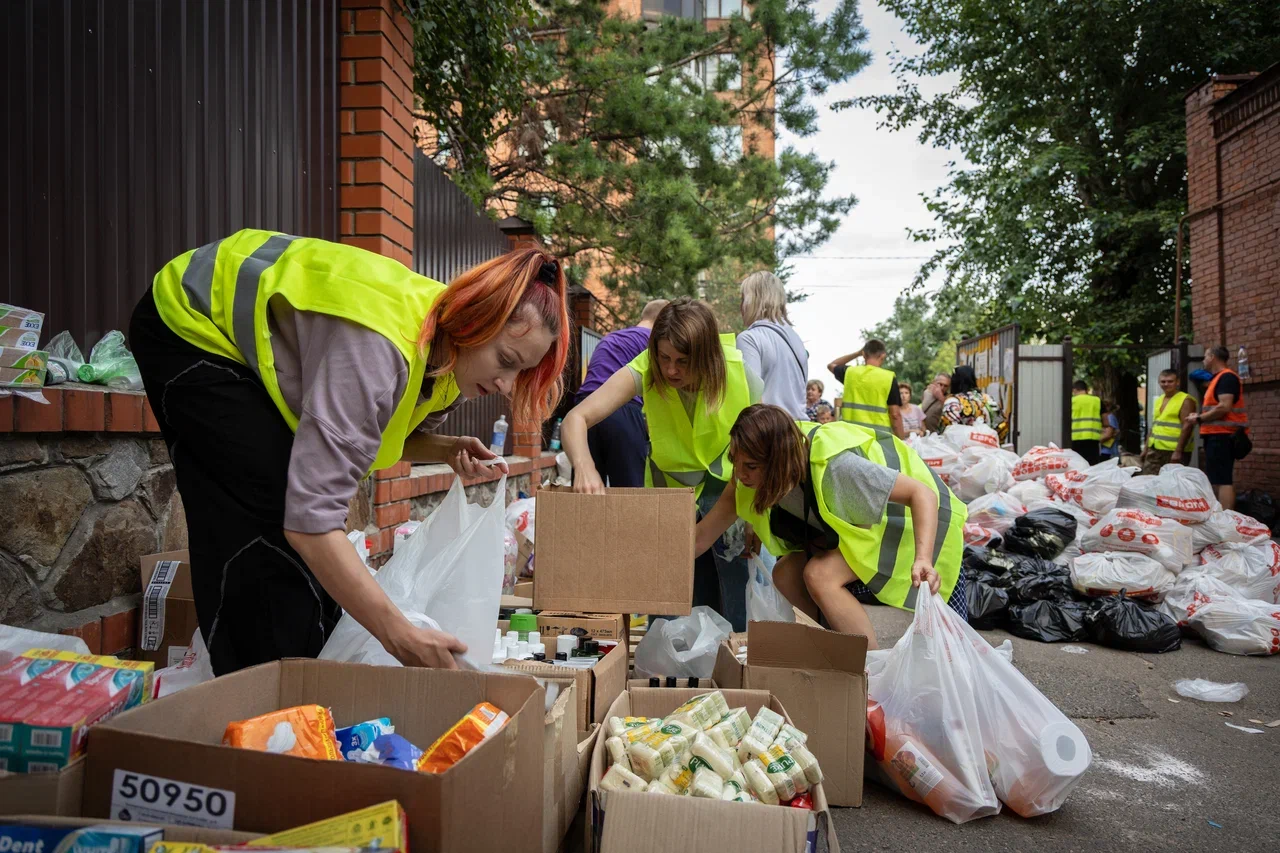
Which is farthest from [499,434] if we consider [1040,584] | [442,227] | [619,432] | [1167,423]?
[1167,423]

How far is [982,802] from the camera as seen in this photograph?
7.94ft

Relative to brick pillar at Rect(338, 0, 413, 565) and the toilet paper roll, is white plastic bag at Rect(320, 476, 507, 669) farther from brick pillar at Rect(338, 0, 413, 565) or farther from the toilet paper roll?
brick pillar at Rect(338, 0, 413, 565)

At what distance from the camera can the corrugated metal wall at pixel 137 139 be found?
2230 millimetres

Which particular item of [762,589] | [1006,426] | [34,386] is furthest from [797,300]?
[34,386]

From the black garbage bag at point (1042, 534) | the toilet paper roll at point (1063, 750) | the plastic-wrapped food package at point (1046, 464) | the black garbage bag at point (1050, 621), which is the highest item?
the plastic-wrapped food package at point (1046, 464)

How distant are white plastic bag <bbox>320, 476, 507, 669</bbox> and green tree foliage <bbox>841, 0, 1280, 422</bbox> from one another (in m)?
13.9

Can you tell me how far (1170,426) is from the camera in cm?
970

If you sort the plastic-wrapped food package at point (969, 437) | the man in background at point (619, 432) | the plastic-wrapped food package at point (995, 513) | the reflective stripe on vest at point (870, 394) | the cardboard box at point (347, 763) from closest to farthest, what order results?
the cardboard box at point (347, 763) < the man in background at point (619, 432) < the plastic-wrapped food package at point (995, 513) < the plastic-wrapped food package at point (969, 437) < the reflective stripe on vest at point (870, 394)

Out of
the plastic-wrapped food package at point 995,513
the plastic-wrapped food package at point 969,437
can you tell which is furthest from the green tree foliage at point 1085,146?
the plastic-wrapped food package at point 995,513

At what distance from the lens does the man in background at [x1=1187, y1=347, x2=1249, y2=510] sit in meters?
8.15

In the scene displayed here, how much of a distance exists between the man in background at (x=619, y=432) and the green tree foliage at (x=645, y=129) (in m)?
3.37

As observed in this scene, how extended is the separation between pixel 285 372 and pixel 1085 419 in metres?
12.5

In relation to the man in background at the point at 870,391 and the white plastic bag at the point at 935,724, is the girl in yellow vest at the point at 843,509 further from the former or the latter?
the man in background at the point at 870,391

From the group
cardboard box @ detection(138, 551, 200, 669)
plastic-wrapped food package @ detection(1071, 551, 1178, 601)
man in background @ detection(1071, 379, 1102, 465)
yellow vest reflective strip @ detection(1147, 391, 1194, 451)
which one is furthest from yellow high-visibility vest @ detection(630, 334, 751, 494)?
man in background @ detection(1071, 379, 1102, 465)
